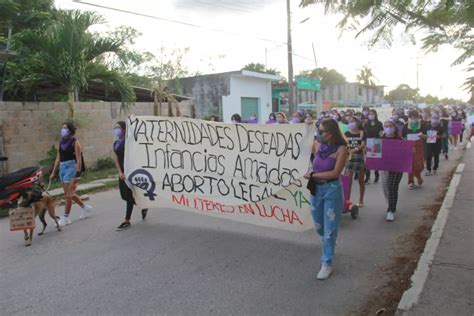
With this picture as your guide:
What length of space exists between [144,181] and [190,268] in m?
2.21

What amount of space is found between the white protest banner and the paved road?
0.41m

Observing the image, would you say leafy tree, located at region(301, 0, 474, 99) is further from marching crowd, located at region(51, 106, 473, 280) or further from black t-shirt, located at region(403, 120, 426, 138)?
black t-shirt, located at region(403, 120, 426, 138)

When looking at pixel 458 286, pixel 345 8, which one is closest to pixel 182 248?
pixel 458 286

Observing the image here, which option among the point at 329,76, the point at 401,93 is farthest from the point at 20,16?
the point at 401,93

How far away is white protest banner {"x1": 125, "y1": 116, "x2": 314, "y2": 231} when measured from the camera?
552cm

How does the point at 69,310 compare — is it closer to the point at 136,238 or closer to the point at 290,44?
the point at 136,238

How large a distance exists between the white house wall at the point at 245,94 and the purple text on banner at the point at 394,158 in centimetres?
1676

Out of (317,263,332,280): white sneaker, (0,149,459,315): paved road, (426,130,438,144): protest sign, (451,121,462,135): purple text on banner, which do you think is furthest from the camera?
(451,121,462,135): purple text on banner

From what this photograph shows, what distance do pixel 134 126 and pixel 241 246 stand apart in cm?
266

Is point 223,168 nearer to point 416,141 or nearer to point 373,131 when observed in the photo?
point 373,131

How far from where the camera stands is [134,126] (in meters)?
6.83

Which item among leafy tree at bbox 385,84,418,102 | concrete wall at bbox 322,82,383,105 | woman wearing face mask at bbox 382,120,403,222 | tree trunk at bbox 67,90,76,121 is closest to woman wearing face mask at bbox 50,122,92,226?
woman wearing face mask at bbox 382,120,403,222

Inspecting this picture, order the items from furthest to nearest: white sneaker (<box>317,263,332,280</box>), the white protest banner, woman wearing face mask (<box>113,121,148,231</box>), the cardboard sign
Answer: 1. woman wearing face mask (<box>113,121,148,231</box>)
2. the cardboard sign
3. the white protest banner
4. white sneaker (<box>317,263,332,280</box>)

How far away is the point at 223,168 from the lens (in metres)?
6.08
